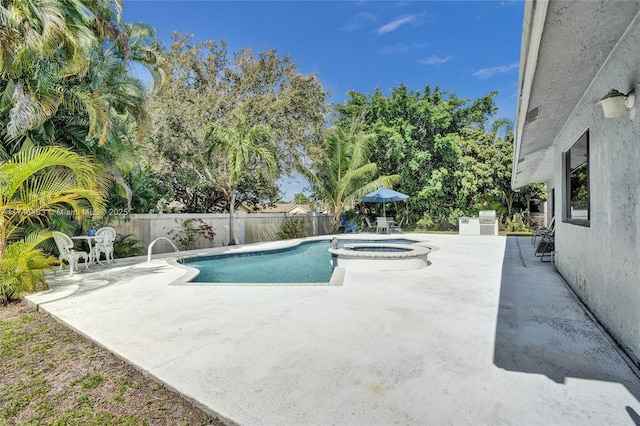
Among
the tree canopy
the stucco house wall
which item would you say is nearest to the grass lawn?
Result: the stucco house wall

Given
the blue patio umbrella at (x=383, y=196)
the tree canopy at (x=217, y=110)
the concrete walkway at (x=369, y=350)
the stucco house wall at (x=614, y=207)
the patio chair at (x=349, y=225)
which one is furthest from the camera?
the patio chair at (x=349, y=225)

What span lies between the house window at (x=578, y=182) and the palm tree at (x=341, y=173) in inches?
491

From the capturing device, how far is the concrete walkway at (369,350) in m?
2.36

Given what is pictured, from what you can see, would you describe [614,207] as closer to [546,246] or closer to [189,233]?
[546,246]

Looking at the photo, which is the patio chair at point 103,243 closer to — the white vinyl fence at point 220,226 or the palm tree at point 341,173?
the white vinyl fence at point 220,226

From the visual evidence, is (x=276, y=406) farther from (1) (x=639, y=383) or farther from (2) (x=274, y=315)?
(1) (x=639, y=383)

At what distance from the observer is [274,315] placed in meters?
4.49

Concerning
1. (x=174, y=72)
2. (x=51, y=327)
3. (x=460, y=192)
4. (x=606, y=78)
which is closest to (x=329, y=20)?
(x=174, y=72)

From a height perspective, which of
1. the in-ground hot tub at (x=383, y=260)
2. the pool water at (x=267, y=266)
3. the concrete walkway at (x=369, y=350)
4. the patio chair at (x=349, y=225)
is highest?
the patio chair at (x=349, y=225)

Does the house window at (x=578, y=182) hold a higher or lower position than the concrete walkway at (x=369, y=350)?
higher

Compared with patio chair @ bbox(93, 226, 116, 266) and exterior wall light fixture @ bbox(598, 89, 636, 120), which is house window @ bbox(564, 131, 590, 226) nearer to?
exterior wall light fixture @ bbox(598, 89, 636, 120)

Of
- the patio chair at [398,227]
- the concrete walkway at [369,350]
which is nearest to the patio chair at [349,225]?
the patio chair at [398,227]

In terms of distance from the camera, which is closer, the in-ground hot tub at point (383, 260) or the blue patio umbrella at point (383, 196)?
the in-ground hot tub at point (383, 260)

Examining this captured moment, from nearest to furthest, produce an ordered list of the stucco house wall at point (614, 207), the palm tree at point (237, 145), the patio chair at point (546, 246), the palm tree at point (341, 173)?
the stucco house wall at point (614, 207), the patio chair at point (546, 246), the palm tree at point (237, 145), the palm tree at point (341, 173)
